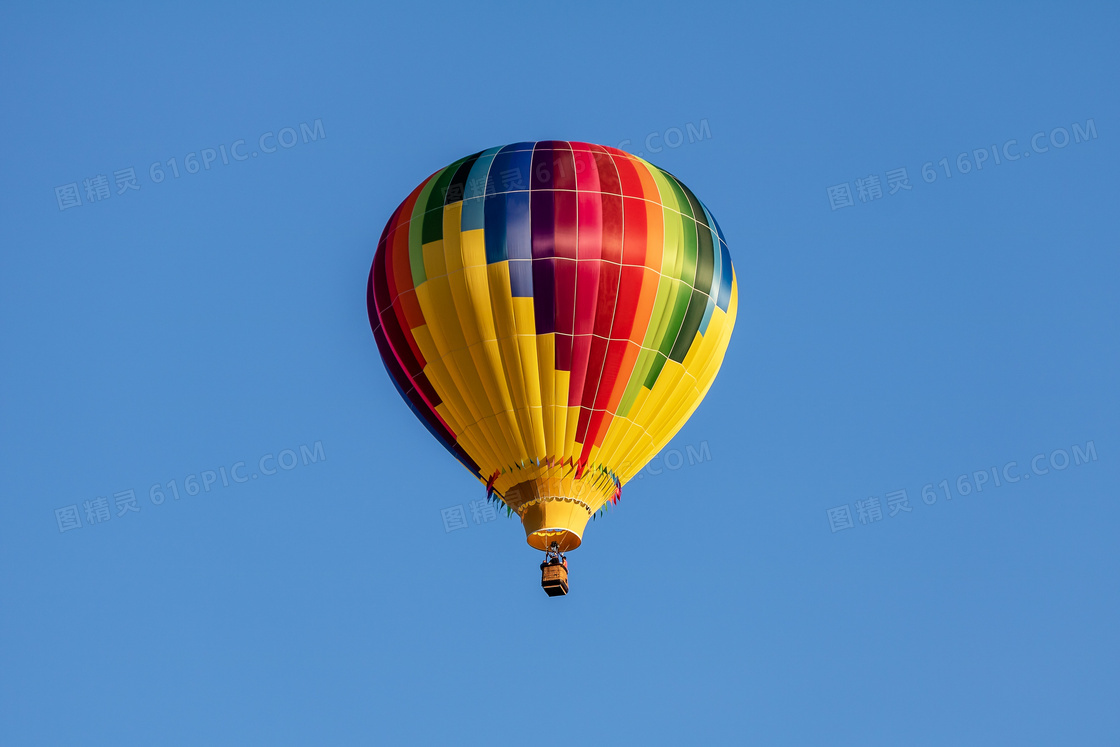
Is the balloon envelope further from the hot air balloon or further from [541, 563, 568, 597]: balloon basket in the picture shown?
[541, 563, 568, 597]: balloon basket

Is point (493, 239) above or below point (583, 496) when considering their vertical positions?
above

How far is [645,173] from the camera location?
2756 centimetres

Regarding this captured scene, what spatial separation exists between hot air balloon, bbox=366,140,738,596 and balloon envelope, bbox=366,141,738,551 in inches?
0.8

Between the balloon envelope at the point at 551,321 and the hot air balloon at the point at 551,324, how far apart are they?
0.07ft

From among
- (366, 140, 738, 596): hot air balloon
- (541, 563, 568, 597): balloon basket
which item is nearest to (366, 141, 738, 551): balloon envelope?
(366, 140, 738, 596): hot air balloon

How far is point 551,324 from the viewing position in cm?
2620

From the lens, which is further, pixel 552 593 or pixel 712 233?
pixel 712 233

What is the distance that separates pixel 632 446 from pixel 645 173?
409cm

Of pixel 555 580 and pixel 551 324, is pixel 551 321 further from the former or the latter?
pixel 555 580

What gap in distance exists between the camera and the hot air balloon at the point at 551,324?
86.0ft

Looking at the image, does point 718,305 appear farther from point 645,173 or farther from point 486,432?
point 486,432

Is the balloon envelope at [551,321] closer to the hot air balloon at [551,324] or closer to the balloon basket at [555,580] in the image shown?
the hot air balloon at [551,324]

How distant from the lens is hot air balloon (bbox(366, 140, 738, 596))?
26.2 m

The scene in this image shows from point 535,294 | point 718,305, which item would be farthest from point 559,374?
point 718,305
